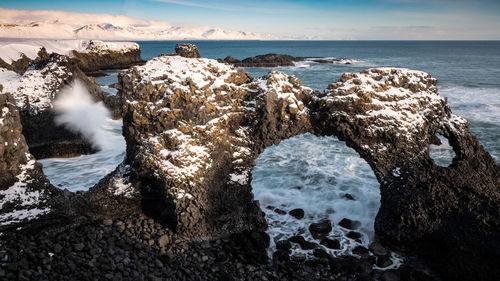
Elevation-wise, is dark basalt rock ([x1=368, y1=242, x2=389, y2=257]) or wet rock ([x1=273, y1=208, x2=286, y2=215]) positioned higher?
dark basalt rock ([x1=368, y1=242, x2=389, y2=257])

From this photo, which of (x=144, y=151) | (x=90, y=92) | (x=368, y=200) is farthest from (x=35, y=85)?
(x=368, y=200)

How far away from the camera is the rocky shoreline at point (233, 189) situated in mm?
7641

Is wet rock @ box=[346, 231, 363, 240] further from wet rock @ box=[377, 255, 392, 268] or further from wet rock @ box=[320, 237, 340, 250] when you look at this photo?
wet rock @ box=[377, 255, 392, 268]

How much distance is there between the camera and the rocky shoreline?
7.64m

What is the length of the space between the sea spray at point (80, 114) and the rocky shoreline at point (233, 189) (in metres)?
7.10

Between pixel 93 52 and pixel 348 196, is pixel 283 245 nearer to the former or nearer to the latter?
pixel 348 196

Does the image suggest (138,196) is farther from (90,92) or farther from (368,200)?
(90,92)

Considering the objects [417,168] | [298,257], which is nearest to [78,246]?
[298,257]

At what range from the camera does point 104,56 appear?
184 ft

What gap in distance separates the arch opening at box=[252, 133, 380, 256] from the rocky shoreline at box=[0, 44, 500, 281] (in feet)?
0.99

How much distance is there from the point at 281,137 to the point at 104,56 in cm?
5593

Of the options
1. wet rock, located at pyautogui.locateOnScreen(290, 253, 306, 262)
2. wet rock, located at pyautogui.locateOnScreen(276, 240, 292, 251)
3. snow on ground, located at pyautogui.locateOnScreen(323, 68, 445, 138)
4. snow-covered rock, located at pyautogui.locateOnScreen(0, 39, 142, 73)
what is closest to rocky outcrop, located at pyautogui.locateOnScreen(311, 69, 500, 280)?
snow on ground, located at pyautogui.locateOnScreen(323, 68, 445, 138)

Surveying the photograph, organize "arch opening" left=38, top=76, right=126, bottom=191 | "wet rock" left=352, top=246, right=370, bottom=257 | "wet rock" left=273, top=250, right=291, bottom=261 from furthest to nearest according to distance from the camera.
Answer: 1. "arch opening" left=38, top=76, right=126, bottom=191
2. "wet rock" left=352, top=246, right=370, bottom=257
3. "wet rock" left=273, top=250, right=291, bottom=261

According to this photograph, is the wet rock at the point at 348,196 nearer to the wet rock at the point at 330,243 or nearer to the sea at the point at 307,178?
the sea at the point at 307,178
